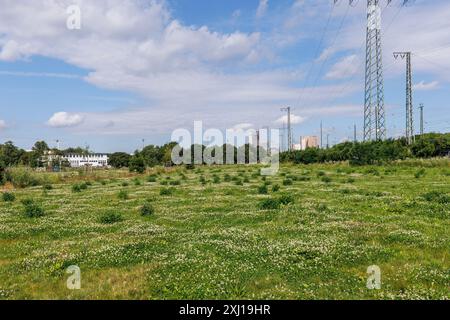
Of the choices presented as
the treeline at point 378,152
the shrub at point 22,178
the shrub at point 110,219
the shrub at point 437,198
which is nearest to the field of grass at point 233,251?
the shrub at point 110,219

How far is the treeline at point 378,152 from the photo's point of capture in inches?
3105

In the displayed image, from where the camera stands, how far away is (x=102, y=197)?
34.0 m

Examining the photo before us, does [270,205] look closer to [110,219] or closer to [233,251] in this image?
[110,219]

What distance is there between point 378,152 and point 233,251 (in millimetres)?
70884

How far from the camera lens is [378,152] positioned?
256 ft

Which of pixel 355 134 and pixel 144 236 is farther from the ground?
pixel 355 134

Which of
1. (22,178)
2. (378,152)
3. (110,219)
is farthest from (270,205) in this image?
(378,152)

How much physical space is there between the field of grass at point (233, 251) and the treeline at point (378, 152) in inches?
2222

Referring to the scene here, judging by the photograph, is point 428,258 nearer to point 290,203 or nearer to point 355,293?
point 355,293

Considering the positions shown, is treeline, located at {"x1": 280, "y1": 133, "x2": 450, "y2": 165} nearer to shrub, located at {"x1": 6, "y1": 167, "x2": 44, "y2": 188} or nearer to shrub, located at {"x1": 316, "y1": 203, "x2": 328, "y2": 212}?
shrub, located at {"x1": 316, "y1": 203, "x2": 328, "y2": 212}

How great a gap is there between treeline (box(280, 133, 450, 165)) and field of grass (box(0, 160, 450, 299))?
2222 inches

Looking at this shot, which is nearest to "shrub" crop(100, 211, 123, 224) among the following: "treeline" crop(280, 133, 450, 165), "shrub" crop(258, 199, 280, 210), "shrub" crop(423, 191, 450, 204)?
"shrub" crop(258, 199, 280, 210)

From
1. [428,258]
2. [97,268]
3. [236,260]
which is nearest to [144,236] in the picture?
[97,268]
